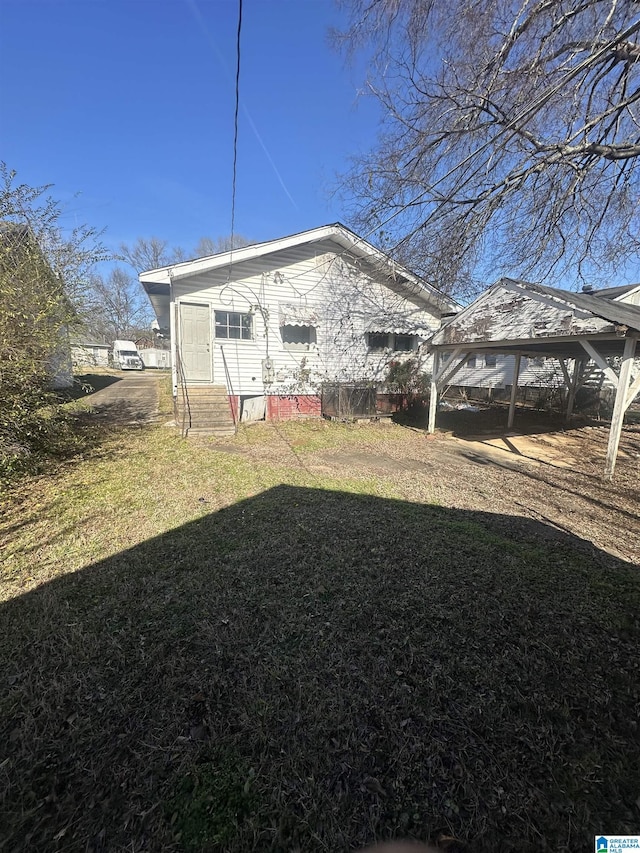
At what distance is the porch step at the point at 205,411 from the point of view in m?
8.30

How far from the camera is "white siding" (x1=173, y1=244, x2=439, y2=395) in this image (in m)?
9.67

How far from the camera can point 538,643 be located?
7.46 feet

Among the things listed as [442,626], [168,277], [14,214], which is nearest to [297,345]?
[168,277]

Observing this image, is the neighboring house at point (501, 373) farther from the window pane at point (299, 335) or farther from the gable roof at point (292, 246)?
the window pane at point (299, 335)

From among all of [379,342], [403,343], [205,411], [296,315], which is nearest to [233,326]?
[296,315]

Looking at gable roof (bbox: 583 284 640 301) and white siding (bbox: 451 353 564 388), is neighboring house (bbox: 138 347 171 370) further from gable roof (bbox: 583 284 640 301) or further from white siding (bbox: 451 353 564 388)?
gable roof (bbox: 583 284 640 301)

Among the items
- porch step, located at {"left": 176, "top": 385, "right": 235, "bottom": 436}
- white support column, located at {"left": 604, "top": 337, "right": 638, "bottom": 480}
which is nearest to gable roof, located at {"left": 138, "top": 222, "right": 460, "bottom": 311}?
porch step, located at {"left": 176, "top": 385, "right": 235, "bottom": 436}

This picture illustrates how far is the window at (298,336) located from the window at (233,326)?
100 centimetres

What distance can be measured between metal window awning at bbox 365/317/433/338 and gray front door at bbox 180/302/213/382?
4979 mm

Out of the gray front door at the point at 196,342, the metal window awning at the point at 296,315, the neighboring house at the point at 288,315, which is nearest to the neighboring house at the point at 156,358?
the neighboring house at the point at 288,315

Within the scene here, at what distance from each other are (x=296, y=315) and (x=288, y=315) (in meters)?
0.25

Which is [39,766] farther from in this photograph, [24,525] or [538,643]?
[24,525]

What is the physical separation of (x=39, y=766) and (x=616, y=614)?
11.6 ft

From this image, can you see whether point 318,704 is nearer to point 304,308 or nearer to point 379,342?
point 304,308
